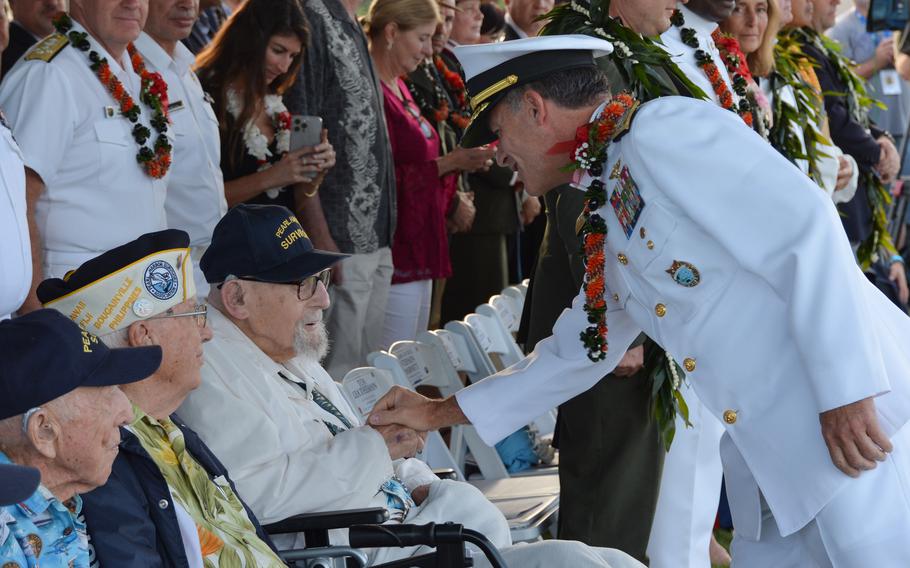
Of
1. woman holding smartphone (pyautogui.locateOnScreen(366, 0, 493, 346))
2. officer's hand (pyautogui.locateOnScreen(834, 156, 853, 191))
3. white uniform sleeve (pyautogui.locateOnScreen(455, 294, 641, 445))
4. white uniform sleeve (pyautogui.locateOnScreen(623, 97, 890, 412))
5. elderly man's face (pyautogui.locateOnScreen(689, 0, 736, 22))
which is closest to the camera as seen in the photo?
white uniform sleeve (pyautogui.locateOnScreen(623, 97, 890, 412))

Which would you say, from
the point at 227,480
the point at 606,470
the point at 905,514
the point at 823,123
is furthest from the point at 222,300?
the point at 823,123

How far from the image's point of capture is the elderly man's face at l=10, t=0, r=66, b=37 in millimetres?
5074

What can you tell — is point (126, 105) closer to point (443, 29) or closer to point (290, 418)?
point (290, 418)

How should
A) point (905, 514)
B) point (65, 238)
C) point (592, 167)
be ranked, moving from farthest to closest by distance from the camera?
point (65, 238), point (592, 167), point (905, 514)

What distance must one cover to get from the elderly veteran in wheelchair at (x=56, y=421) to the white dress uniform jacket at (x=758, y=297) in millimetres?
1146

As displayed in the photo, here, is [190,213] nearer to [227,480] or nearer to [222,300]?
[222,300]

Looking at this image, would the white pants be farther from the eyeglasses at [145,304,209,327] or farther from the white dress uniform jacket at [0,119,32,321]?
the eyeglasses at [145,304,209,327]

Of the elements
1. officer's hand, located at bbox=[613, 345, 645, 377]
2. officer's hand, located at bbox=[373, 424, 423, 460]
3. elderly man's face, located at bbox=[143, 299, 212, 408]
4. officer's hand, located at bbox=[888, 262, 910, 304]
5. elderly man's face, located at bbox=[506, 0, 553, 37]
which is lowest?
officer's hand, located at bbox=[888, 262, 910, 304]

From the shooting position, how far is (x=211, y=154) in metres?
4.72

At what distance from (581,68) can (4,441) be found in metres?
1.54

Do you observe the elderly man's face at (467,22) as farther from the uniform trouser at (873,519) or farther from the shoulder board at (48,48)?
the uniform trouser at (873,519)

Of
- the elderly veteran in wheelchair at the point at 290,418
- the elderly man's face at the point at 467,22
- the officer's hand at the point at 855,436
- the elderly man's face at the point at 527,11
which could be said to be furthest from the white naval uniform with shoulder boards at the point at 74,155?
the elderly man's face at the point at 527,11

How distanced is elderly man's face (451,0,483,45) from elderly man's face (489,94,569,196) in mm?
4675

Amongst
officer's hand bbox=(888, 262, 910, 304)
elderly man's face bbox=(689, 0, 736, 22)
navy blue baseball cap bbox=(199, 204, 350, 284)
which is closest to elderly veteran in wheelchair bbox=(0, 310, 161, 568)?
navy blue baseball cap bbox=(199, 204, 350, 284)
